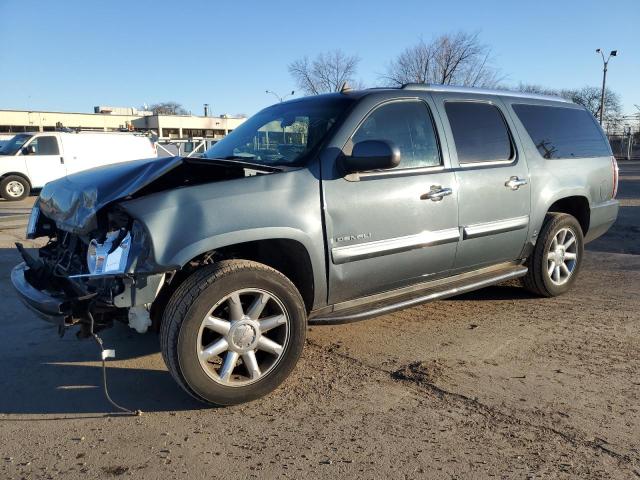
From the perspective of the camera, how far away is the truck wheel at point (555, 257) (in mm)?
4957

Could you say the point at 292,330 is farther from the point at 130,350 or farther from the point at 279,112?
the point at 279,112

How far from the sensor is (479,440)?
9.12 feet

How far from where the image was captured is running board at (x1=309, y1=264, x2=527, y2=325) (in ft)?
11.6

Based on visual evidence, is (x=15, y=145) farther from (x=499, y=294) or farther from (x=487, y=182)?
(x=487, y=182)

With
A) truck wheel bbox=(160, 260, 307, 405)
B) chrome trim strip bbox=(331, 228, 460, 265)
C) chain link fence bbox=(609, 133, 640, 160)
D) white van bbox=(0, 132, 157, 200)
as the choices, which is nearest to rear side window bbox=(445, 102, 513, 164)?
chrome trim strip bbox=(331, 228, 460, 265)

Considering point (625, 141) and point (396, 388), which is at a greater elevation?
point (625, 141)

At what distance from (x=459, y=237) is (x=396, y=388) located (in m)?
1.35

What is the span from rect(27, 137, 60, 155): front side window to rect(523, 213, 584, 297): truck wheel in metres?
14.5

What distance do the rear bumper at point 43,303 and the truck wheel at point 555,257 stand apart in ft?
13.0

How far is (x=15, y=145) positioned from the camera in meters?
15.3

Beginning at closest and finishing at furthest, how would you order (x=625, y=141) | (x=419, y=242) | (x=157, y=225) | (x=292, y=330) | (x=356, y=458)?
1. (x=356, y=458)
2. (x=157, y=225)
3. (x=292, y=330)
4. (x=419, y=242)
5. (x=625, y=141)

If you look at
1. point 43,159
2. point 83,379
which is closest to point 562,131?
point 83,379

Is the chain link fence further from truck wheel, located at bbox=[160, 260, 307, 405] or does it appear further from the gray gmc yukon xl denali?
truck wheel, located at bbox=[160, 260, 307, 405]

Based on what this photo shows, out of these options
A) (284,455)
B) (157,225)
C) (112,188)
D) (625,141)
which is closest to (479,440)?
(284,455)
